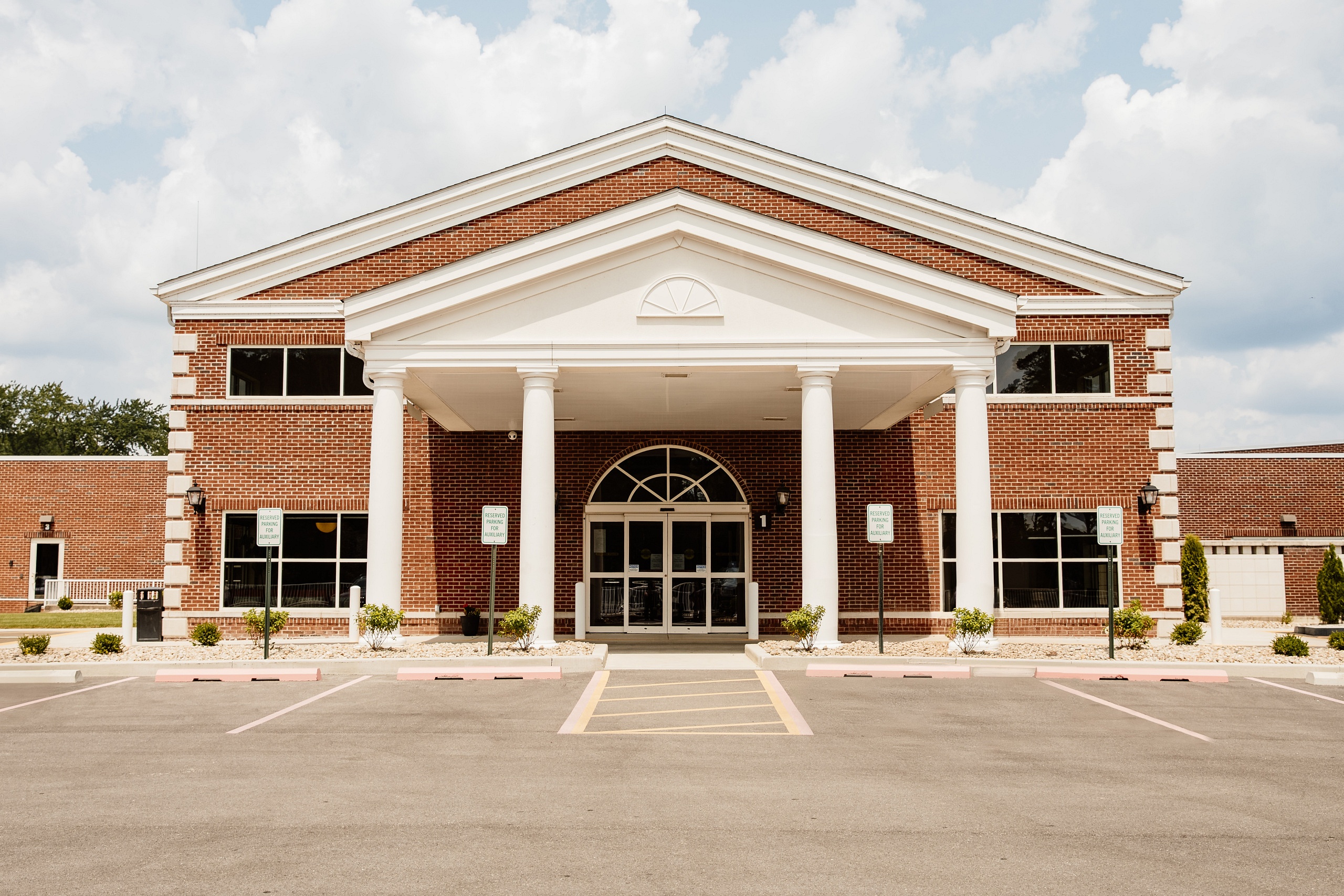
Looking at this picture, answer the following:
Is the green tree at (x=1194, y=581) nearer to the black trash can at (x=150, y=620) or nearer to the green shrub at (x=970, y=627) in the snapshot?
the green shrub at (x=970, y=627)

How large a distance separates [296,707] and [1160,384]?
16.4 meters

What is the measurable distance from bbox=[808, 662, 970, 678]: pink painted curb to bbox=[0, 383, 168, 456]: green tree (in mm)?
70302

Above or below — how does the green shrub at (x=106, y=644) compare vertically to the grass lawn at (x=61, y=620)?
above

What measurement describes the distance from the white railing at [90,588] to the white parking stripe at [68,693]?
22120mm

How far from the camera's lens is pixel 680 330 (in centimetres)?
1641

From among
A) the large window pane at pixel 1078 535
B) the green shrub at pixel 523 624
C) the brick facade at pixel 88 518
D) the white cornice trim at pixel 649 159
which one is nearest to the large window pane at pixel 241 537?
the white cornice trim at pixel 649 159

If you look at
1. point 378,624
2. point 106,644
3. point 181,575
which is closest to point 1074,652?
point 378,624

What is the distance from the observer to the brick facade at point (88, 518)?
36.0m

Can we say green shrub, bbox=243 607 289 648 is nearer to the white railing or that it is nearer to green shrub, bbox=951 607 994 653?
green shrub, bbox=951 607 994 653

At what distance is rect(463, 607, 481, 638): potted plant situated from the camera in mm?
20047

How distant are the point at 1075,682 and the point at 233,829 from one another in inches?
448

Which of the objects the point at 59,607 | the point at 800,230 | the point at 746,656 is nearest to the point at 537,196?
the point at 800,230

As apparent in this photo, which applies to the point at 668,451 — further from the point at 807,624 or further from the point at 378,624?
the point at 378,624

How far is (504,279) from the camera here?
53.1 ft
